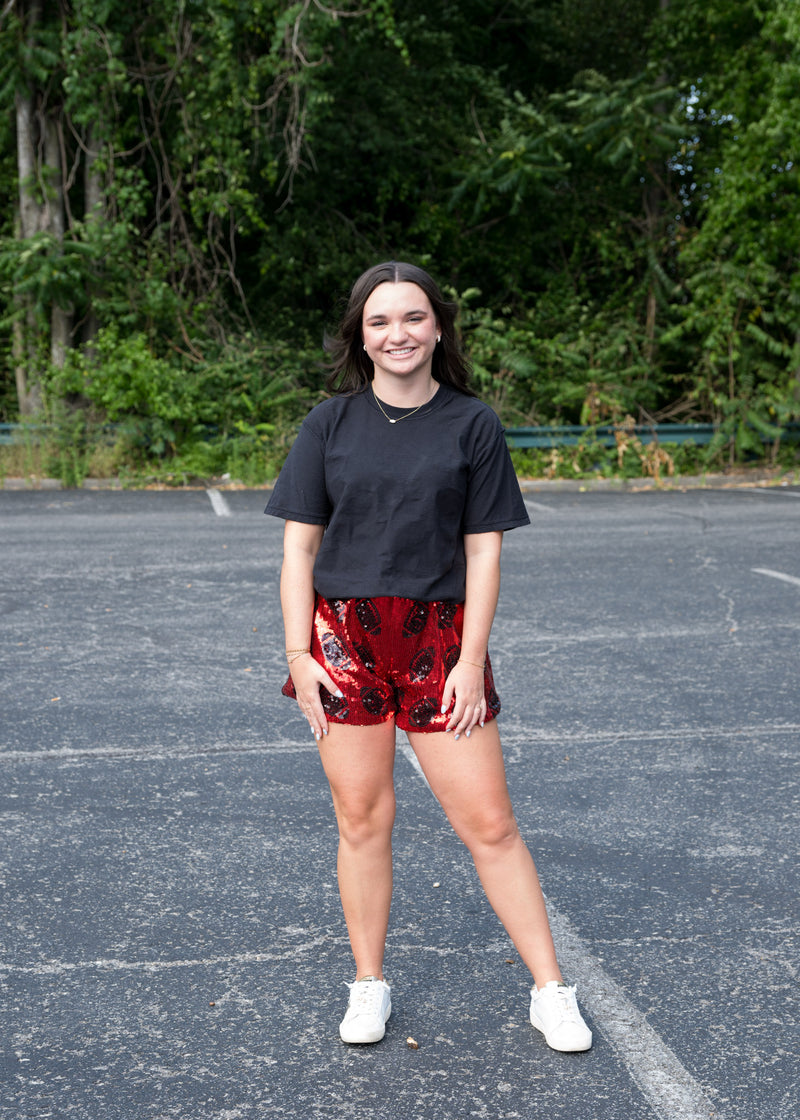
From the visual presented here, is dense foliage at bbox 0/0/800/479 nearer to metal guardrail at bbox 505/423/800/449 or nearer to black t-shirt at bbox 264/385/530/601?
metal guardrail at bbox 505/423/800/449

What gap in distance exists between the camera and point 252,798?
15.0ft

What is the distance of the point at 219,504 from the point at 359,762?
1131 cm

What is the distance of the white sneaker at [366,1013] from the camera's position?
2.89m

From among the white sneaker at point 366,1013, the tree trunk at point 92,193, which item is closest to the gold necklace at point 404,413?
the white sneaker at point 366,1013

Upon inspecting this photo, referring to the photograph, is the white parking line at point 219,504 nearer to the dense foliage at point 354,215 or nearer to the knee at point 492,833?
the dense foliage at point 354,215

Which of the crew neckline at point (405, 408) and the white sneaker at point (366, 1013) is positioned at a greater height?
the crew neckline at point (405, 408)

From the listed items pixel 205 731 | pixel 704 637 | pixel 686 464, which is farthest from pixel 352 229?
pixel 205 731

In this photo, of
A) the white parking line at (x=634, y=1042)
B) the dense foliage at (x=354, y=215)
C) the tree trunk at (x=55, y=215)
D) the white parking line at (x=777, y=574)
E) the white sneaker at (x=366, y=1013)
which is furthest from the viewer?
the tree trunk at (x=55, y=215)

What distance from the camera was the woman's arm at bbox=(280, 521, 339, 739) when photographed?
2.78m

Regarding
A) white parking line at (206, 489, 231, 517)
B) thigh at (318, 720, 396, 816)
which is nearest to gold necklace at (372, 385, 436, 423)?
thigh at (318, 720, 396, 816)

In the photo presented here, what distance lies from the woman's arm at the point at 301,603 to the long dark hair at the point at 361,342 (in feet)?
1.26

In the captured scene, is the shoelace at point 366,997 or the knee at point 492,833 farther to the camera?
the shoelace at point 366,997

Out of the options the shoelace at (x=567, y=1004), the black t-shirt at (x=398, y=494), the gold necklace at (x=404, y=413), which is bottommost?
the shoelace at (x=567, y=1004)

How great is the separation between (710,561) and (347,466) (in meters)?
7.45
